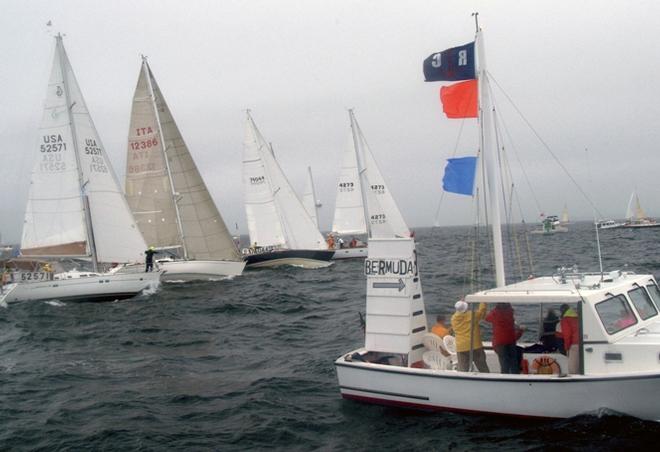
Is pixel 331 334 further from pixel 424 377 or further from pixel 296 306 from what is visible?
pixel 424 377

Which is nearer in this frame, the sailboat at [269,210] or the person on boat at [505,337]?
the person on boat at [505,337]

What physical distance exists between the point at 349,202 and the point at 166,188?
18069mm

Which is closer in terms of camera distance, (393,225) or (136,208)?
(136,208)

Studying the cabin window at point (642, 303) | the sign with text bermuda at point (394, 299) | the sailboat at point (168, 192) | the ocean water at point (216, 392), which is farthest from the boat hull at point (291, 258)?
the cabin window at point (642, 303)

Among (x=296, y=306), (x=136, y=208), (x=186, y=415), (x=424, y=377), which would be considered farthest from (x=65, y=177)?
(x=424, y=377)

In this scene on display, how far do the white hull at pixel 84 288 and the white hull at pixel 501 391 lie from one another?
1823 cm

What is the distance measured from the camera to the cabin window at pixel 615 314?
875 centimetres

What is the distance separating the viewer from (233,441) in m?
9.12

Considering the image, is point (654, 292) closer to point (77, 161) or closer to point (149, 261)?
point (149, 261)

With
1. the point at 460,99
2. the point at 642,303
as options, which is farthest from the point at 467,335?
the point at 460,99

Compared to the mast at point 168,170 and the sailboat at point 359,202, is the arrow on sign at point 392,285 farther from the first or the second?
the sailboat at point 359,202

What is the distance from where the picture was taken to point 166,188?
3534 centimetres

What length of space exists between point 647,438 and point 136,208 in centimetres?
3192

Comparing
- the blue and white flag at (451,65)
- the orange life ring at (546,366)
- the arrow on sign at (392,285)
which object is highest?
the blue and white flag at (451,65)
